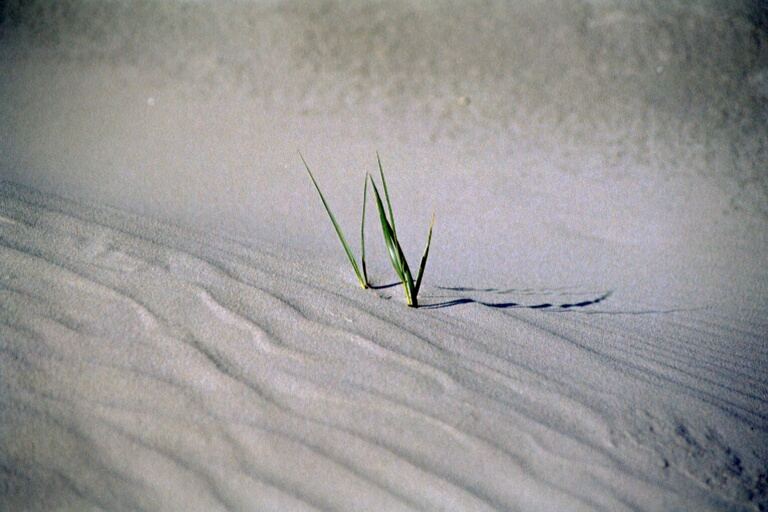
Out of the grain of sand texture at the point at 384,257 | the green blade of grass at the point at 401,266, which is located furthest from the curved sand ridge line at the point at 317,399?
the green blade of grass at the point at 401,266

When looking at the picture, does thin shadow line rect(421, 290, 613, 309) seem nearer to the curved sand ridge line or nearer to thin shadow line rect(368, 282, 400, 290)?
the curved sand ridge line

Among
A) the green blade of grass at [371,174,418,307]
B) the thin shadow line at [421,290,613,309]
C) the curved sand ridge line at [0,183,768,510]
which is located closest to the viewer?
the curved sand ridge line at [0,183,768,510]

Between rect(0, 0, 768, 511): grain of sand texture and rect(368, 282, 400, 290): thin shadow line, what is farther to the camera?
rect(368, 282, 400, 290): thin shadow line

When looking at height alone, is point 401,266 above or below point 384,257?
above

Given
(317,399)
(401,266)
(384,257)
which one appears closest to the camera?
(317,399)

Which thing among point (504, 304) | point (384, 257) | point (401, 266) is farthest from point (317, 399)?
point (384, 257)

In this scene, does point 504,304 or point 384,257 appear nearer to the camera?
point 504,304

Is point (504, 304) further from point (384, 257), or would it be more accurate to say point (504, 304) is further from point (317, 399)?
point (317, 399)

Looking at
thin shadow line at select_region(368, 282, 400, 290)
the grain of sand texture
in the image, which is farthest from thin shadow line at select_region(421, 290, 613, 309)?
thin shadow line at select_region(368, 282, 400, 290)
